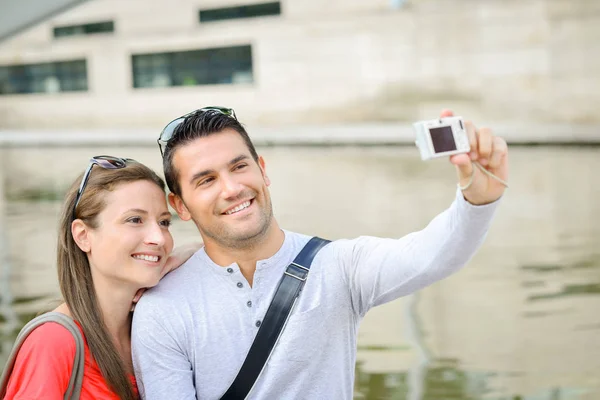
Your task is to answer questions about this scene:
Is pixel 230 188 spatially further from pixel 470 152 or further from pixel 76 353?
pixel 470 152

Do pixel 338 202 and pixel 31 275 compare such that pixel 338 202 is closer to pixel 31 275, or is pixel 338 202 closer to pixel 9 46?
pixel 31 275

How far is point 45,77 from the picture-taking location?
124ft

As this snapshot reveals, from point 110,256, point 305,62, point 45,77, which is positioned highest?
point 305,62

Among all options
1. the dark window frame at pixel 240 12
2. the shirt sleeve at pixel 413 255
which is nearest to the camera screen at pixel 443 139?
the shirt sleeve at pixel 413 255

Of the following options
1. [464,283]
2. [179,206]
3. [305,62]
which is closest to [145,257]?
[179,206]

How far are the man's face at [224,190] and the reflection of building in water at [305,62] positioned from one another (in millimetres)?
26374

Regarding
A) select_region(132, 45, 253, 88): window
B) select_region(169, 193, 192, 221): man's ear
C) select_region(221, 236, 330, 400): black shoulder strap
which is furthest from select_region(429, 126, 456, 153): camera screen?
select_region(132, 45, 253, 88): window

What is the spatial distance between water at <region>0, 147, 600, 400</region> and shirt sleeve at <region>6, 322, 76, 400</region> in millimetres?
332

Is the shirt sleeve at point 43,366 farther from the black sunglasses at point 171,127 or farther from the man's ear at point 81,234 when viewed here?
the black sunglasses at point 171,127

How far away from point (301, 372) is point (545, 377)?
3296mm

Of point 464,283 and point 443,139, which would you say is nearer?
point 443,139

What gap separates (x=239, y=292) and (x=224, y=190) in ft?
1.08

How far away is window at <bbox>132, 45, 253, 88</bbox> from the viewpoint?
34.5 m

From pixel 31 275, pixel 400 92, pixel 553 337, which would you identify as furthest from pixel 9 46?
pixel 553 337
